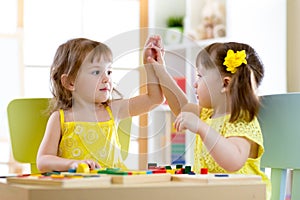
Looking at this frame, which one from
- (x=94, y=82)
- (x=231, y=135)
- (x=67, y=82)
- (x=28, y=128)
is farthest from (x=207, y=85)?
(x=28, y=128)

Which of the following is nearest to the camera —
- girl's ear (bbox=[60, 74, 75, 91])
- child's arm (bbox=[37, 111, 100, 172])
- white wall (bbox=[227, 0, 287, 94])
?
child's arm (bbox=[37, 111, 100, 172])

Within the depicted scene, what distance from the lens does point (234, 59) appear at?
4.88 feet

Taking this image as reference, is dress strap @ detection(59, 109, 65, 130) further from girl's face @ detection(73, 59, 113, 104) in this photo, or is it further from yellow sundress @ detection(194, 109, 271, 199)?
yellow sundress @ detection(194, 109, 271, 199)

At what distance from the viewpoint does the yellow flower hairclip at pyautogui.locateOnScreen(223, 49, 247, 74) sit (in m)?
1.49

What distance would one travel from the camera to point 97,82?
1.53 metres

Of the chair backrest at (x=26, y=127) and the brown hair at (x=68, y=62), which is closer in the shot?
the brown hair at (x=68, y=62)

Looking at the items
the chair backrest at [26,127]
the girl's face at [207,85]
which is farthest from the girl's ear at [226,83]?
the chair backrest at [26,127]

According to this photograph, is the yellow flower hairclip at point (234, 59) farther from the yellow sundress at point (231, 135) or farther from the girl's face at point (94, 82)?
the girl's face at point (94, 82)

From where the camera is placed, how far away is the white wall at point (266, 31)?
312 cm

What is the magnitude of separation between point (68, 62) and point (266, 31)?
1737mm

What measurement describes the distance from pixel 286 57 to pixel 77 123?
1819 mm

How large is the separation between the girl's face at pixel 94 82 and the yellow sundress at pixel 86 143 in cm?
7

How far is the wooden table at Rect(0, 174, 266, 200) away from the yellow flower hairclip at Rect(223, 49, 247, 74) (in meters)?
0.46

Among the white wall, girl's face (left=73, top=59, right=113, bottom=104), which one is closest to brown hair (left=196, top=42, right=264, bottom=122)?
girl's face (left=73, top=59, right=113, bottom=104)
